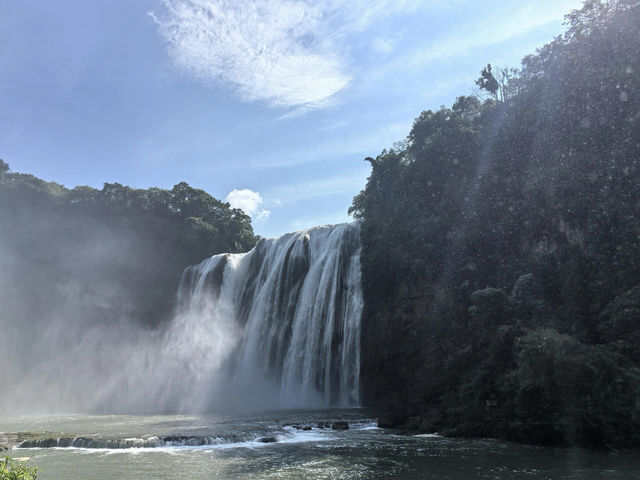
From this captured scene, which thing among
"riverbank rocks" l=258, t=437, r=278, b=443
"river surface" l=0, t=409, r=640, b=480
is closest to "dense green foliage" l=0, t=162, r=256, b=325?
"river surface" l=0, t=409, r=640, b=480

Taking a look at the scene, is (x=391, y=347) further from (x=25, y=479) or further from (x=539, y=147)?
(x=25, y=479)

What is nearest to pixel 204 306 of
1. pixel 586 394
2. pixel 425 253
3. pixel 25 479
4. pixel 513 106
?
pixel 425 253

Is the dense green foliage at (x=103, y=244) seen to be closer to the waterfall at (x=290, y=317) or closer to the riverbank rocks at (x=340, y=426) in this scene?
the waterfall at (x=290, y=317)

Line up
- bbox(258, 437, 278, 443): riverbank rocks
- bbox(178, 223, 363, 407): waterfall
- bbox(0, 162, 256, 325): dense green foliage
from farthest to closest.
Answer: bbox(0, 162, 256, 325): dense green foliage → bbox(178, 223, 363, 407): waterfall → bbox(258, 437, 278, 443): riverbank rocks

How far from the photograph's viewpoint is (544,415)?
14.6 m

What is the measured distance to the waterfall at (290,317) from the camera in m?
Answer: 28.0

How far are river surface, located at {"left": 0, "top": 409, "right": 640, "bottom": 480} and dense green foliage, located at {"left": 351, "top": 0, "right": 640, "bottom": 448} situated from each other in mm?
1868

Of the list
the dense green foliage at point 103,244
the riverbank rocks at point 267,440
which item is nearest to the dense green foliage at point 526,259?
the riverbank rocks at point 267,440

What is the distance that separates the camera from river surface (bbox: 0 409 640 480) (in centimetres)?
1101

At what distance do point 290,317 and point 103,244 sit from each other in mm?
29359

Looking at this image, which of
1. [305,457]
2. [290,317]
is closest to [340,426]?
[305,457]

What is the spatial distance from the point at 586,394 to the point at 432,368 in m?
9.90

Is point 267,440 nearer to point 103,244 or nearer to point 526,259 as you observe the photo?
point 526,259

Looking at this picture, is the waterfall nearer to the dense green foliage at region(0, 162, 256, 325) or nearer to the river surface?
the river surface
